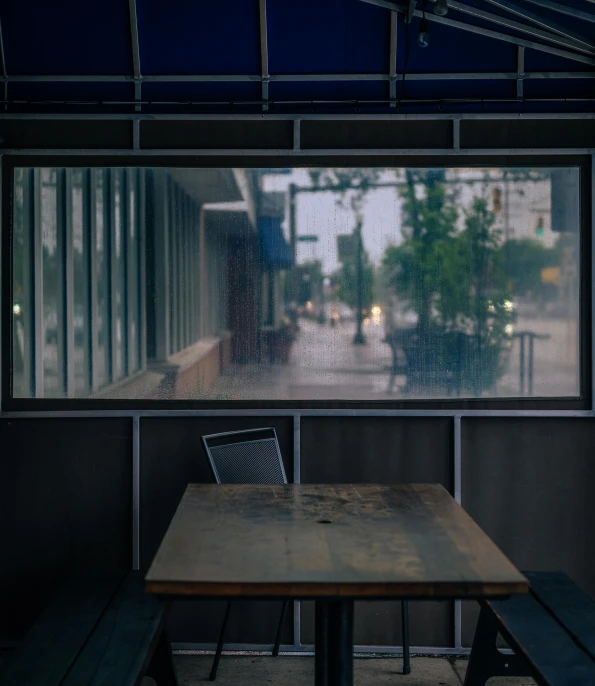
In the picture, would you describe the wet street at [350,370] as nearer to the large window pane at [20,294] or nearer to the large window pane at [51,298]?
the large window pane at [51,298]

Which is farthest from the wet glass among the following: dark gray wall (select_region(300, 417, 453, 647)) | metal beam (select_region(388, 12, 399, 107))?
metal beam (select_region(388, 12, 399, 107))

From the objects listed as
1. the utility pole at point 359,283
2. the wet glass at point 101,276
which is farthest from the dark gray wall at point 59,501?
the utility pole at point 359,283

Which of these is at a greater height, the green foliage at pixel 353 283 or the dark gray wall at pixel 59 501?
the green foliage at pixel 353 283

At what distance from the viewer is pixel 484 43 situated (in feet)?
13.6

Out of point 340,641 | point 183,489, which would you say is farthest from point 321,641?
point 183,489

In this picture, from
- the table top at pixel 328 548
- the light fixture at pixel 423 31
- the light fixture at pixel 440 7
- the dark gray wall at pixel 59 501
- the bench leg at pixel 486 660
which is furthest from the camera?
the dark gray wall at pixel 59 501

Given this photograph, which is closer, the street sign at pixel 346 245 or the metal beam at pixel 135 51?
the metal beam at pixel 135 51

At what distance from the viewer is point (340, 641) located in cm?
252

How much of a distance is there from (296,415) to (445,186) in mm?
1513

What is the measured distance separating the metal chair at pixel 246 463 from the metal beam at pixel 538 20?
2.44 meters

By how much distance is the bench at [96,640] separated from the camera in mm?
2473

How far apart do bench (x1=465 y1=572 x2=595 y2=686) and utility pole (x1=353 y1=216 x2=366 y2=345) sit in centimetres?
151

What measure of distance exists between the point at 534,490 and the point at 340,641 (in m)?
2.02

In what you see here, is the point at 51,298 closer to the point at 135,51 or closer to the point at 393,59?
the point at 135,51
